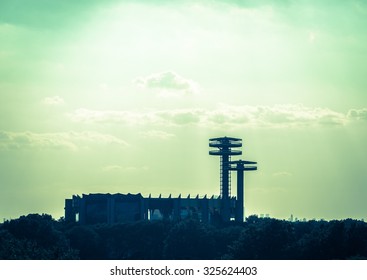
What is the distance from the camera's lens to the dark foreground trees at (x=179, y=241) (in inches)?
4970

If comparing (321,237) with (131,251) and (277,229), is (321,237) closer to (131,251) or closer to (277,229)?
(277,229)

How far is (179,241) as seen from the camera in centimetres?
17012

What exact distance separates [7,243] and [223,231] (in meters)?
74.6

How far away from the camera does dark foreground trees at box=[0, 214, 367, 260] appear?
12625 centimetres

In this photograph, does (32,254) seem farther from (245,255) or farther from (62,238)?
(62,238)

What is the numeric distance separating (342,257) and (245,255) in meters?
18.6
